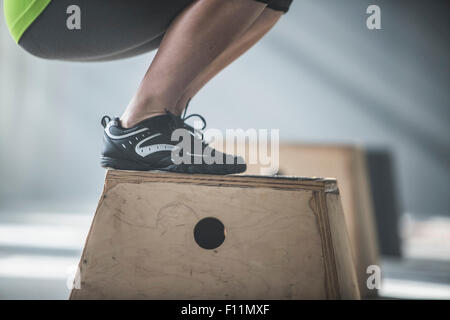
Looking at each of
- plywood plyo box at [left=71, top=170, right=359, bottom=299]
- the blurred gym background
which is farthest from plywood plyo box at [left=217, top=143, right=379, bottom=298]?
the blurred gym background

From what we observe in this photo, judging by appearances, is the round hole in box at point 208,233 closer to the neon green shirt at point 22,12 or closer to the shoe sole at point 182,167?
the shoe sole at point 182,167

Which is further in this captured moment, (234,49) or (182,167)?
(234,49)

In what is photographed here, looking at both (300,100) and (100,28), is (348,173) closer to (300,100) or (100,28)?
(100,28)

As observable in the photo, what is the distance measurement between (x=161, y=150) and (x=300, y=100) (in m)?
3.88

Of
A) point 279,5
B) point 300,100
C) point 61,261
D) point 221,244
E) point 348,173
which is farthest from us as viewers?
point 300,100

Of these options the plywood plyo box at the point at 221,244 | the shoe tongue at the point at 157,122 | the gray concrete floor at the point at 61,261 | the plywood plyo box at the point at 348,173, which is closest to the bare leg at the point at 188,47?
the shoe tongue at the point at 157,122

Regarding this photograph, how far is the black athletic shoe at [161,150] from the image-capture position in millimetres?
764

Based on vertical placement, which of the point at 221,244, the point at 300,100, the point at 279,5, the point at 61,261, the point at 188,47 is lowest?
the point at 221,244

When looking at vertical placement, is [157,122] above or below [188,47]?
below

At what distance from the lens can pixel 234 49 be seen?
0.89m

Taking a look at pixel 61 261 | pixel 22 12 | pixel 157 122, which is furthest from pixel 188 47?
pixel 61 261

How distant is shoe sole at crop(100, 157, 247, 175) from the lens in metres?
0.76

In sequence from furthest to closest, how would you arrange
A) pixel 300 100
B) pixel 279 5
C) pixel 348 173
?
pixel 300 100
pixel 348 173
pixel 279 5

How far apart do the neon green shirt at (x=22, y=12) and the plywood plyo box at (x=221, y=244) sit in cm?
32
